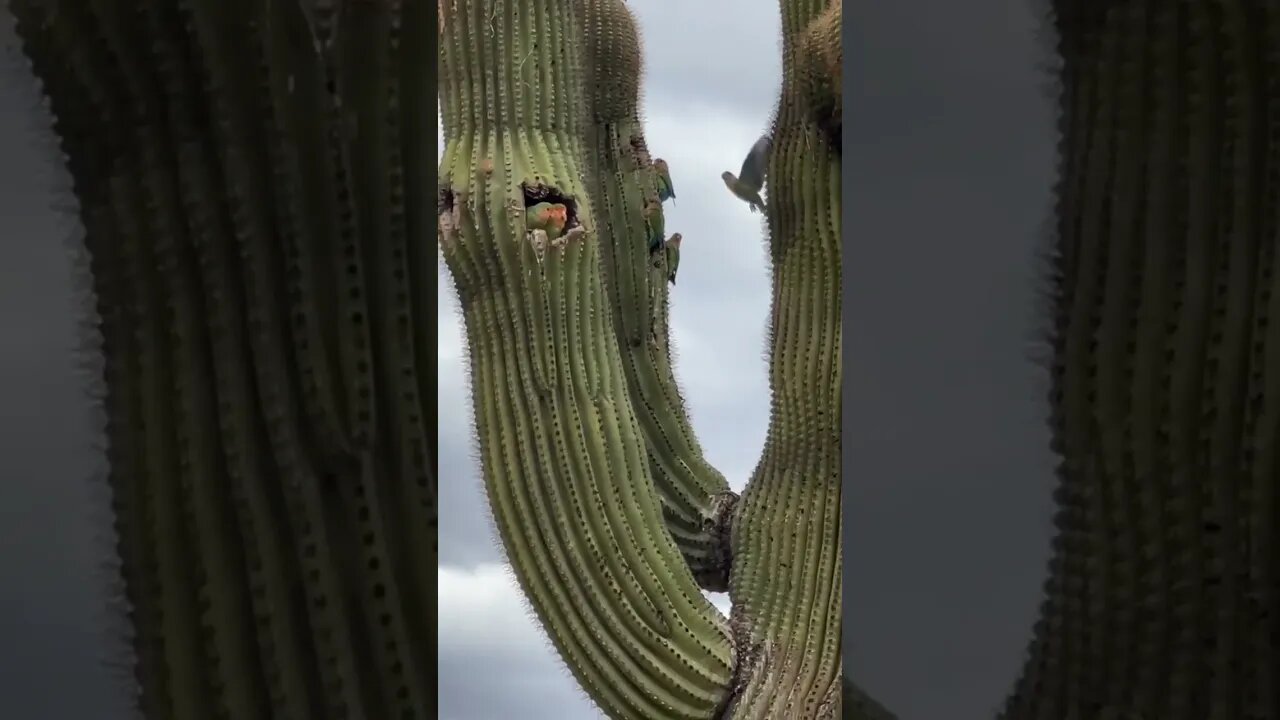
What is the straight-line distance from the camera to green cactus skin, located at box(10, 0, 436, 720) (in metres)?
1.08

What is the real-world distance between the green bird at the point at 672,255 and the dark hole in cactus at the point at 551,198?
814 mm

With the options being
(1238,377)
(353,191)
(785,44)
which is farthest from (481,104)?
(1238,377)

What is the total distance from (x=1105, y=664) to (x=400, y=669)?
56cm

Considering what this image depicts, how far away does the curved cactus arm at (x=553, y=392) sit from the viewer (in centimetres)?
316

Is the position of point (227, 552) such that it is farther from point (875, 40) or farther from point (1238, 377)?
point (1238, 377)

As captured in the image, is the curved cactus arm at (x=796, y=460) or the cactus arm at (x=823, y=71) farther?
the cactus arm at (x=823, y=71)

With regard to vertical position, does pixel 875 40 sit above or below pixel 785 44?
below

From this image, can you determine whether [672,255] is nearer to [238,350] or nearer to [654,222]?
[654,222]

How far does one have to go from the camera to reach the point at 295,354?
109cm

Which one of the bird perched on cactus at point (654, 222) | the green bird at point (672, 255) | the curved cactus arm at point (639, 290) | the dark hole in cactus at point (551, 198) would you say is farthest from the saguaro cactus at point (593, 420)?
the green bird at point (672, 255)

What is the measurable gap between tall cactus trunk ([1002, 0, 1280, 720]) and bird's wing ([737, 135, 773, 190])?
2.56 m

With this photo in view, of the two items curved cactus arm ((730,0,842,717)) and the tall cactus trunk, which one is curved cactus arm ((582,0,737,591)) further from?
the tall cactus trunk

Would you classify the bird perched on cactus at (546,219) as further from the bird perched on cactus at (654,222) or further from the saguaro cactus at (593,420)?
the bird perched on cactus at (654,222)

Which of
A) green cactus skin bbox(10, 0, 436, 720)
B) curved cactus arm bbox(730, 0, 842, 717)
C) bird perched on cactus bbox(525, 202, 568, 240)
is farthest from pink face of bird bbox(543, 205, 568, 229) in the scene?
green cactus skin bbox(10, 0, 436, 720)
